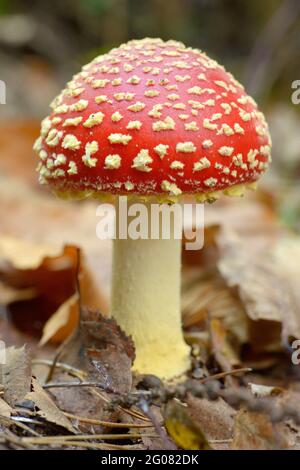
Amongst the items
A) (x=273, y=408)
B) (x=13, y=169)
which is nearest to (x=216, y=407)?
(x=273, y=408)

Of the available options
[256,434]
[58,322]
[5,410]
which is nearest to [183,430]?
[256,434]

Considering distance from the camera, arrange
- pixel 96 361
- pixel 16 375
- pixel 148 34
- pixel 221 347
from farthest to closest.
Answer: pixel 148 34
pixel 221 347
pixel 96 361
pixel 16 375

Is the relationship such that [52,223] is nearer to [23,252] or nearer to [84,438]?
[23,252]

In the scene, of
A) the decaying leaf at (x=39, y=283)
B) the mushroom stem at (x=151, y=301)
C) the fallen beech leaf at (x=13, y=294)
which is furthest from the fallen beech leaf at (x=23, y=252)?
the mushroom stem at (x=151, y=301)

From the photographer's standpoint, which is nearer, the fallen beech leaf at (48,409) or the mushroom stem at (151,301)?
the fallen beech leaf at (48,409)

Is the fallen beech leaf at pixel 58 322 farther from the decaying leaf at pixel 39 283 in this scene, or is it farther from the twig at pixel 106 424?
the twig at pixel 106 424

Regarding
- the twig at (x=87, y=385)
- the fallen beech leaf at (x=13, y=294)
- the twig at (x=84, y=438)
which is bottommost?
the twig at (x=84, y=438)
